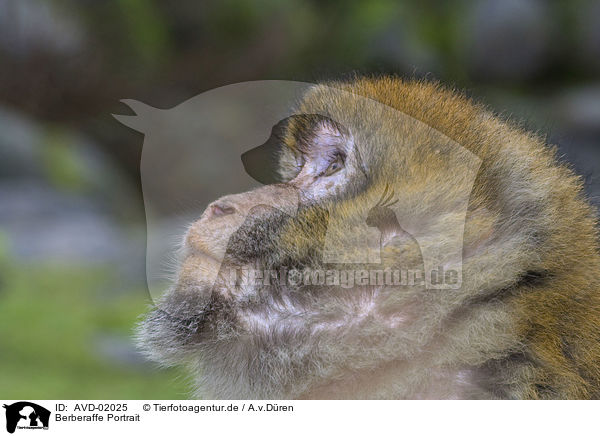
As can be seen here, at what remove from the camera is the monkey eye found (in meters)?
1.28

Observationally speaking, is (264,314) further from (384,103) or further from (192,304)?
(384,103)

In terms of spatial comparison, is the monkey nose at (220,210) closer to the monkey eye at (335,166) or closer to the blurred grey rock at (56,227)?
the monkey eye at (335,166)

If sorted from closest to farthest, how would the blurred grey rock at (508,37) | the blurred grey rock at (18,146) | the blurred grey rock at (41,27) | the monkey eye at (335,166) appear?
the monkey eye at (335,166) → the blurred grey rock at (41,27) → the blurred grey rock at (508,37) → the blurred grey rock at (18,146)

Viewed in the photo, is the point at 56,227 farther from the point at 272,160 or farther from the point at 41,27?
the point at 272,160

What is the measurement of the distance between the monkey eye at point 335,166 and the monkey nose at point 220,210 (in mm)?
183

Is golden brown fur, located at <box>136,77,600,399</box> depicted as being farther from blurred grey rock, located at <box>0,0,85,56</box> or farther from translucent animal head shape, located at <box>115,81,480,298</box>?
blurred grey rock, located at <box>0,0,85,56</box>

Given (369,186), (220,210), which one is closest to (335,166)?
(369,186)

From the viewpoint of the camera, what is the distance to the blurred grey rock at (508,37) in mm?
3436

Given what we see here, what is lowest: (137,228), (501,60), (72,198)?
(137,228)

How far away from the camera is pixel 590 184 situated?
4.83ft

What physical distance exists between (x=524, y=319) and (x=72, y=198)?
333 centimetres

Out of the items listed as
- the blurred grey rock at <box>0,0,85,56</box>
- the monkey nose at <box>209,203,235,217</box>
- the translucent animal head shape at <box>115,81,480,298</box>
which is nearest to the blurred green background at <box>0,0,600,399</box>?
the blurred grey rock at <box>0,0,85,56</box>

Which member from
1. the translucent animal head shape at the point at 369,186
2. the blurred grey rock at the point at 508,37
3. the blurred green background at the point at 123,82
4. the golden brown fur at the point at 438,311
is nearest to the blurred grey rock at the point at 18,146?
the blurred green background at the point at 123,82
